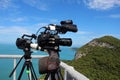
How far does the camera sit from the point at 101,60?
4650 centimetres

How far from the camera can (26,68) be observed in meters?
2.79

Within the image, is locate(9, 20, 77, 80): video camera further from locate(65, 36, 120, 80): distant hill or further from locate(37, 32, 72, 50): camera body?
locate(65, 36, 120, 80): distant hill

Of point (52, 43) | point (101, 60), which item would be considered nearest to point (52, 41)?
point (52, 43)

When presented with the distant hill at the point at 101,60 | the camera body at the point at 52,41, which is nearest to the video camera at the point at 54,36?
the camera body at the point at 52,41

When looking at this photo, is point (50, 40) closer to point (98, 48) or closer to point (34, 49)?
point (34, 49)

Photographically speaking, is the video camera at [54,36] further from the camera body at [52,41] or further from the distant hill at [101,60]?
the distant hill at [101,60]

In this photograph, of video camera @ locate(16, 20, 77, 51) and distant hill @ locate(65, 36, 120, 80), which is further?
distant hill @ locate(65, 36, 120, 80)

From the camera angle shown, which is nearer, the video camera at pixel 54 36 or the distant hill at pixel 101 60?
the video camera at pixel 54 36

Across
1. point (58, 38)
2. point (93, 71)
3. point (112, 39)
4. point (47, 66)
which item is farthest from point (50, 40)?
point (112, 39)

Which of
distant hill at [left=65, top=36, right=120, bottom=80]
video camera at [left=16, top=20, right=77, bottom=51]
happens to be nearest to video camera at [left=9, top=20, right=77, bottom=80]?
video camera at [left=16, top=20, right=77, bottom=51]

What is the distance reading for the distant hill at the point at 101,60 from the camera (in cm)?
4025

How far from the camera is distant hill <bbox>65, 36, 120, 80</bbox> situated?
40.2 metres

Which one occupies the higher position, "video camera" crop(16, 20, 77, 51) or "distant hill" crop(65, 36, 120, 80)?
"video camera" crop(16, 20, 77, 51)

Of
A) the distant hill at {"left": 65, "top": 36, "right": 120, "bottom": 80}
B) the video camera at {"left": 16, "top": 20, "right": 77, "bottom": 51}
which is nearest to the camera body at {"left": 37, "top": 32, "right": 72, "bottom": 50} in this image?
the video camera at {"left": 16, "top": 20, "right": 77, "bottom": 51}
